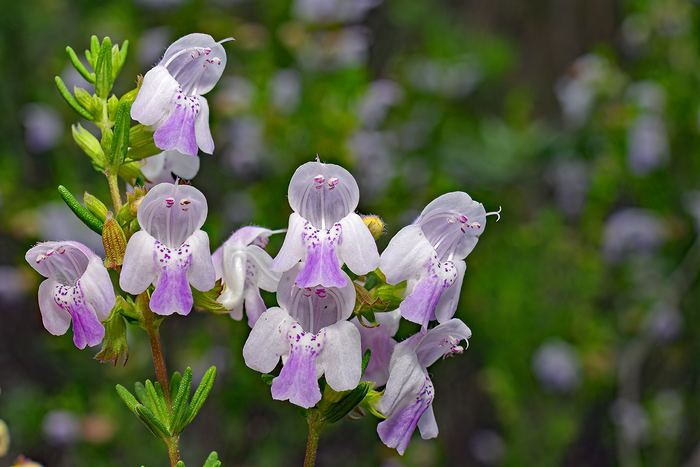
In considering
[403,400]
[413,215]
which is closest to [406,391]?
[403,400]

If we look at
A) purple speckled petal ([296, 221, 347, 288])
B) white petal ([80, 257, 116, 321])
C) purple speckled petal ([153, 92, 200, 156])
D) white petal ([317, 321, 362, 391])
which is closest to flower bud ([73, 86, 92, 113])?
purple speckled petal ([153, 92, 200, 156])

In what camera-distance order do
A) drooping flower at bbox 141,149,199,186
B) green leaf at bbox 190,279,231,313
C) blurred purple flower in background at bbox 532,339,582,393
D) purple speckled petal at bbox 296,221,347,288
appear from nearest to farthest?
purple speckled petal at bbox 296,221,347,288 < green leaf at bbox 190,279,231,313 < drooping flower at bbox 141,149,199,186 < blurred purple flower in background at bbox 532,339,582,393

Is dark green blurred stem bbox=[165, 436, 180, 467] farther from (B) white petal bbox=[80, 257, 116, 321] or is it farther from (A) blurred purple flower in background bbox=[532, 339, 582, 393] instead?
(A) blurred purple flower in background bbox=[532, 339, 582, 393]

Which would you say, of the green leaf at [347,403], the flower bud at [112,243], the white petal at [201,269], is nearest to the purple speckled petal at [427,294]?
the green leaf at [347,403]

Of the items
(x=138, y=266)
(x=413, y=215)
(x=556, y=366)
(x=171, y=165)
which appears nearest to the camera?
(x=138, y=266)

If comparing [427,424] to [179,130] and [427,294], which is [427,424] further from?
[179,130]

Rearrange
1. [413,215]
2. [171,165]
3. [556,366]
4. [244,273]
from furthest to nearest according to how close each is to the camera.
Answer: [556,366], [413,215], [171,165], [244,273]

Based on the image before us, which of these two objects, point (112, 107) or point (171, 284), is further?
point (112, 107)
